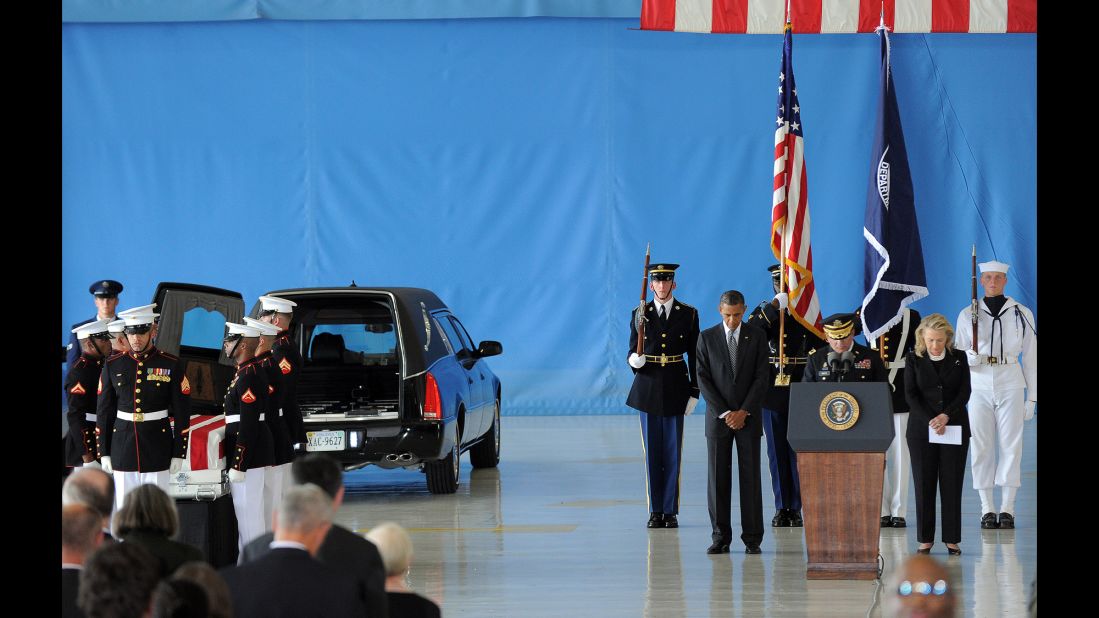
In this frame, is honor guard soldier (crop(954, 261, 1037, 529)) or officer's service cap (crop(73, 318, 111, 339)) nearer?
officer's service cap (crop(73, 318, 111, 339))

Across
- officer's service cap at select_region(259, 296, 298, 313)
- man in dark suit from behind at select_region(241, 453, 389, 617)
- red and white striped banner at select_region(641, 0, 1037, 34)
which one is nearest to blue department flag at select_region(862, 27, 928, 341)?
officer's service cap at select_region(259, 296, 298, 313)

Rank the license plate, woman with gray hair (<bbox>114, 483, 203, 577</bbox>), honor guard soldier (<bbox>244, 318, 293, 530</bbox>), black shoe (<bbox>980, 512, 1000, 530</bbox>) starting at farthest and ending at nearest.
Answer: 1. the license plate
2. black shoe (<bbox>980, 512, 1000, 530</bbox>)
3. honor guard soldier (<bbox>244, 318, 293, 530</bbox>)
4. woman with gray hair (<bbox>114, 483, 203, 577</bbox>)

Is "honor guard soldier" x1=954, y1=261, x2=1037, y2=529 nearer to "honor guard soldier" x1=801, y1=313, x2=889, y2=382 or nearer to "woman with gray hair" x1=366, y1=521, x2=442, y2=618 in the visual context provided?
"honor guard soldier" x1=801, y1=313, x2=889, y2=382

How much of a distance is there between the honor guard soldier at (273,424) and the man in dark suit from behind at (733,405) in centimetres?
250

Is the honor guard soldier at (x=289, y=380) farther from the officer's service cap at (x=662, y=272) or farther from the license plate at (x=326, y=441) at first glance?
the officer's service cap at (x=662, y=272)

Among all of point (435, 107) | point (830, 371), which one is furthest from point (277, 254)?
point (830, 371)

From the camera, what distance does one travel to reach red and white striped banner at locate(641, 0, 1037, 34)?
59.8ft

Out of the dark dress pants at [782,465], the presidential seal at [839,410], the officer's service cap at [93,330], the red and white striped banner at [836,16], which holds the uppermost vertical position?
the red and white striped banner at [836,16]

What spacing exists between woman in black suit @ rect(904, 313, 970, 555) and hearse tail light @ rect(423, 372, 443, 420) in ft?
11.8

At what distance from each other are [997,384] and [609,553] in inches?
117

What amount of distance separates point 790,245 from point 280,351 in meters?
3.60

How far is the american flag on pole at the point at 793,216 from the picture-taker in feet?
31.9

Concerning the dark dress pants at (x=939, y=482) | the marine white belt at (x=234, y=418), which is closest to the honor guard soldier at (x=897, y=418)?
the dark dress pants at (x=939, y=482)

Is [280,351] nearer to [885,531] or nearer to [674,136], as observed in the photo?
[885,531]
